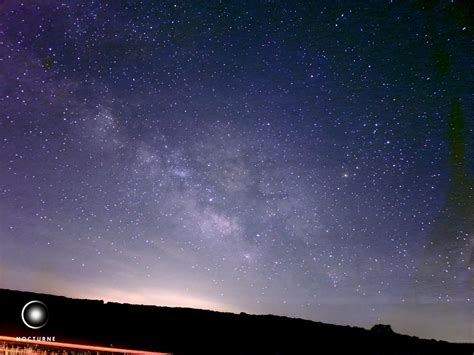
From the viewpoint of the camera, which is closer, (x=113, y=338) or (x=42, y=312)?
(x=42, y=312)

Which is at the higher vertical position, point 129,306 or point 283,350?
point 129,306

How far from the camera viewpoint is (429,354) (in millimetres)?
9625

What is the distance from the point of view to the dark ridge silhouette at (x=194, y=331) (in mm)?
7637

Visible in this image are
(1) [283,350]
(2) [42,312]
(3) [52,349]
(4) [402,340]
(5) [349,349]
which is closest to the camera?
(3) [52,349]

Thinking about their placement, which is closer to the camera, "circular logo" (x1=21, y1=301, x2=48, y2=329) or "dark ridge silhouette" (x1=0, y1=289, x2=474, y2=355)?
"circular logo" (x1=21, y1=301, x2=48, y2=329)

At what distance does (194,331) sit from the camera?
8.91 meters

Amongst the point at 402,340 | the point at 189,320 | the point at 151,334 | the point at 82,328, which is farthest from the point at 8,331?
the point at 402,340

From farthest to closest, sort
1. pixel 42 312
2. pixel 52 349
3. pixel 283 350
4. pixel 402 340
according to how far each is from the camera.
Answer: pixel 402 340, pixel 283 350, pixel 42 312, pixel 52 349

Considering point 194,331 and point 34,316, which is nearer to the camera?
point 34,316

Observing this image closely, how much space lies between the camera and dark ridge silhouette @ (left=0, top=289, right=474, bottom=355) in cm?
764

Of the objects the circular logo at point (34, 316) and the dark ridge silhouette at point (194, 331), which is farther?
the dark ridge silhouette at point (194, 331)

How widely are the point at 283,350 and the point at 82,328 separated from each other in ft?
13.2

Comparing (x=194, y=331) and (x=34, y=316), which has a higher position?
(x=34, y=316)

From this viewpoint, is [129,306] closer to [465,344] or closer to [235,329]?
[235,329]
